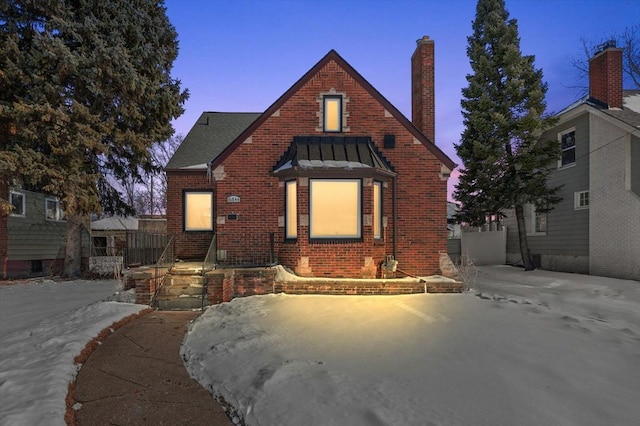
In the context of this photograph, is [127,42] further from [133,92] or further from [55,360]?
[55,360]

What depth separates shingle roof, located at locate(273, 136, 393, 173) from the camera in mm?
9398

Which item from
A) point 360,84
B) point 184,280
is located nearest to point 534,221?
point 360,84

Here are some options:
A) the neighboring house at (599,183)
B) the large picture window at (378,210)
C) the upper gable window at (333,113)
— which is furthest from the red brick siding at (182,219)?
the neighboring house at (599,183)

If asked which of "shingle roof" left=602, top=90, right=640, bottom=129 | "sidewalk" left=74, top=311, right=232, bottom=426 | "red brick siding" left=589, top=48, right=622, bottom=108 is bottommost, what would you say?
"sidewalk" left=74, top=311, right=232, bottom=426

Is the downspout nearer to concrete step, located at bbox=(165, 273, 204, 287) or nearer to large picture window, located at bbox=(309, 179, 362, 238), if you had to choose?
large picture window, located at bbox=(309, 179, 362, 238)

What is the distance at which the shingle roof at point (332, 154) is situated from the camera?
940cm

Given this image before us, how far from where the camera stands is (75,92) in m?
12.5

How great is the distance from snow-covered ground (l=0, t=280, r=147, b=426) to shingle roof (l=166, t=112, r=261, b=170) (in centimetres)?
534

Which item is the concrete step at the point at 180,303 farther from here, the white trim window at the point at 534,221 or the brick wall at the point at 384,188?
the white trim window at the point at 534,221

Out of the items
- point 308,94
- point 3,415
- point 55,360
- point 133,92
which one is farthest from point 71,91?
point 3,415

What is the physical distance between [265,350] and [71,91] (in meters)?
13.1

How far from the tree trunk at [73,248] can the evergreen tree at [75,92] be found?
36 mm

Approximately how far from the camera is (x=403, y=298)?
7699mm

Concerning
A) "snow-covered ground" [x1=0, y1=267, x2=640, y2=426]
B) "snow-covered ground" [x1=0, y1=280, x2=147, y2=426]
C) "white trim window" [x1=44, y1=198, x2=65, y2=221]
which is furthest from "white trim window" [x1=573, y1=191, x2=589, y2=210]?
"white trim window" [x1=44, y1=198, x2=65, y2=221]
